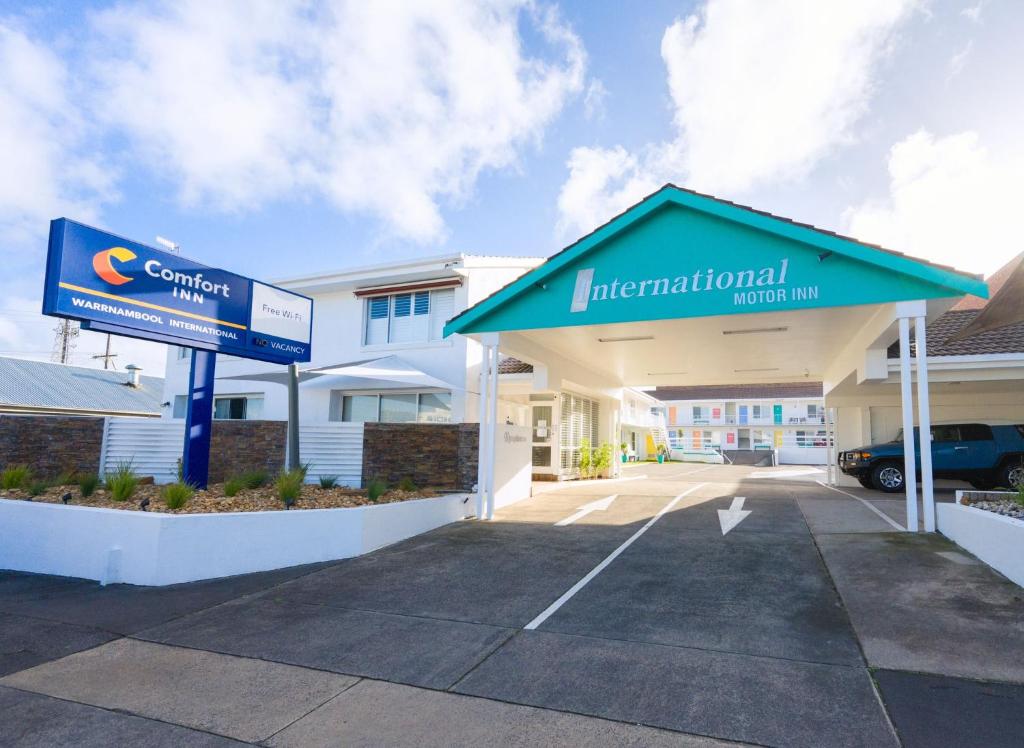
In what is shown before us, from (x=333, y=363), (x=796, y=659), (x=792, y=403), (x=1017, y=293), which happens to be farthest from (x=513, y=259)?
(x=792, y=403)

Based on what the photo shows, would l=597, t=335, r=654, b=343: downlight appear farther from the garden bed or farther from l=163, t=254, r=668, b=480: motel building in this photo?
the garden bed

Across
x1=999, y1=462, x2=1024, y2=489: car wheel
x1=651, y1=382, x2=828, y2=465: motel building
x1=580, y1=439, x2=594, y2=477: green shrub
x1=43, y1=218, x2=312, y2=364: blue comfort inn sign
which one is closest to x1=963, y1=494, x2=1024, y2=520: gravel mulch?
x1=999, y1=462, x2=1024, y2=489: car wheel

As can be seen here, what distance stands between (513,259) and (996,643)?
13284mm

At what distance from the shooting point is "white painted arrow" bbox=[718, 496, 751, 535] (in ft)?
32.1

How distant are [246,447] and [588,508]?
7.32 m

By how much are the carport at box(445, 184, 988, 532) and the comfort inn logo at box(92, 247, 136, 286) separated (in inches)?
205

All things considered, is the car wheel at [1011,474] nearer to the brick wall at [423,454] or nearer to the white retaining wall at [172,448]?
the brick wall at [423,454]

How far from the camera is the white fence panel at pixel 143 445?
42.8 feet

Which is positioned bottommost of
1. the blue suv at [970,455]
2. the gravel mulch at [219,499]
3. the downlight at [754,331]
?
the gravel mulch at [219,499]

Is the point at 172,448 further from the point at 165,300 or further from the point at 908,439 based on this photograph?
the point at 908,439

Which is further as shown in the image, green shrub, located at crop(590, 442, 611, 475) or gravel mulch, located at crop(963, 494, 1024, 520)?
green shrub, located at crop(590, 442, 611, 475)

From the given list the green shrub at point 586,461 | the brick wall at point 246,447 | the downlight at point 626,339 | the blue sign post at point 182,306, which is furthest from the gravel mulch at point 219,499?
the green shrub at point 586,461

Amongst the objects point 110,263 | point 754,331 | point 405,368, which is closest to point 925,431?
point 754,331

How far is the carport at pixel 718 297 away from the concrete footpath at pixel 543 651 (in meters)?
3.12
